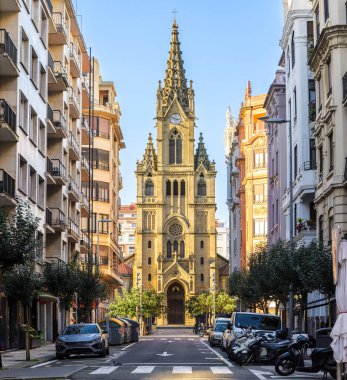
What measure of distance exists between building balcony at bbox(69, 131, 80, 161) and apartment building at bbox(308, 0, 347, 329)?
24.0 m

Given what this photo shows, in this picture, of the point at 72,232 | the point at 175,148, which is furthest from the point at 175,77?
the point at 72,232

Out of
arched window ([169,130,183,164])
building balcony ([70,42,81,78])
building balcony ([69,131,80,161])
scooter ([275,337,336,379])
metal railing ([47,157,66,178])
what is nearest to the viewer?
scooter ([275,337,336,379])

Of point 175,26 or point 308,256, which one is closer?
point 308,256

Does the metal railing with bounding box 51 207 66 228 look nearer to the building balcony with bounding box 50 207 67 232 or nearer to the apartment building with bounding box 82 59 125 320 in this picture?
the building balcony with bounding box 50 207 67 232

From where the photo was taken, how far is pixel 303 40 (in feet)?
159

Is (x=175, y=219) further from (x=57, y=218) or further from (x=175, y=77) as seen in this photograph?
(x=57, y=218)

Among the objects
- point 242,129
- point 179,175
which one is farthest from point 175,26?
point 242,129

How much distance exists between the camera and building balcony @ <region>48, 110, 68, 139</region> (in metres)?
52.3

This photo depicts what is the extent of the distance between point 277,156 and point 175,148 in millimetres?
90009

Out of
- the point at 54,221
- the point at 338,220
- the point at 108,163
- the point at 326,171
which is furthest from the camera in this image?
the point at 108,163

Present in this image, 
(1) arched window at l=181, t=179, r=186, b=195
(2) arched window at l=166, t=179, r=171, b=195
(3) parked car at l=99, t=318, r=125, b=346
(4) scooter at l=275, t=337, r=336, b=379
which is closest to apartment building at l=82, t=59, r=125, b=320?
(3) parked car at l=99, t=318, r=125, b=346

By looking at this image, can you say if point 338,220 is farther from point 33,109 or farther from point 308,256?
point 33,109

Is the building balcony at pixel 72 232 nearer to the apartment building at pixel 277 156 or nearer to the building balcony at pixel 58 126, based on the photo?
the building balcony at pixel 58 126

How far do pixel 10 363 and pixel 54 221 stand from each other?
2345 centimetres
